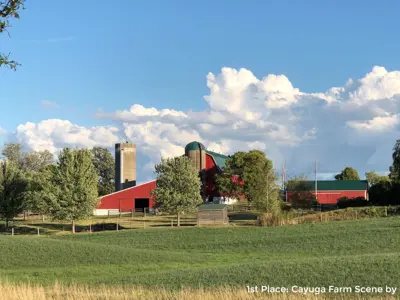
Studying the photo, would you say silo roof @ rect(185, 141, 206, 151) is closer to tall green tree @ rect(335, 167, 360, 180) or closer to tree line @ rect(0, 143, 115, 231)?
tree line @ rect(0, 143, 115, 231)

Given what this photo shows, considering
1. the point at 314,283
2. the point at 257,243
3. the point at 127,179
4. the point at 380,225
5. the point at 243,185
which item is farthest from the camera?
the point at 127,179

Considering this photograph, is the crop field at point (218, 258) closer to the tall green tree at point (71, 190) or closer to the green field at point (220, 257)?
the green field at point (220, 257)

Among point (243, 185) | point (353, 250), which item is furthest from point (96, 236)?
point (243, 185)

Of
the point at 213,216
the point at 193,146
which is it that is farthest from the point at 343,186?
the point at 213,216

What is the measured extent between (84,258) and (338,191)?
7430 cm

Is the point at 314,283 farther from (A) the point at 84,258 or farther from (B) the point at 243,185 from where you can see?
(B) the point at 243,185

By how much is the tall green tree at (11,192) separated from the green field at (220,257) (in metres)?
16.5

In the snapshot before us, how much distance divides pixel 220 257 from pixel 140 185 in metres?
51.8

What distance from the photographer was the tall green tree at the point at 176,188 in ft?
168

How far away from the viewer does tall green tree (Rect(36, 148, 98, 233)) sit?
4844cm

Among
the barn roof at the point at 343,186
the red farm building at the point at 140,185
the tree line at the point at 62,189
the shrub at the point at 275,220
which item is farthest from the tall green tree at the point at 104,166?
the shrub at the point at 275,220

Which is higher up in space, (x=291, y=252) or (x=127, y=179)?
(x=127, y=179)

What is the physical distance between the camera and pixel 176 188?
52.4 meters

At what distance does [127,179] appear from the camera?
293 feet
